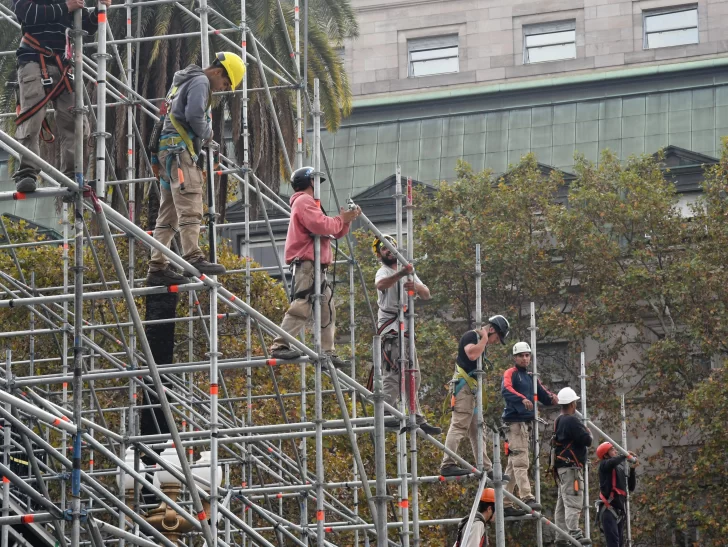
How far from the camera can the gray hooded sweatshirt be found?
14.7m

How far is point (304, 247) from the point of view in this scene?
15.6 metres

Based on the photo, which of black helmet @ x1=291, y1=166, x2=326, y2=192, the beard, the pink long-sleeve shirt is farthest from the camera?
the beard

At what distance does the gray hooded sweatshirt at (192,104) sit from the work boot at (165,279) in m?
1.33

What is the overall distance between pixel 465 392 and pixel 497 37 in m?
38.0

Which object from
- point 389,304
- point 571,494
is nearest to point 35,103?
point 389,304

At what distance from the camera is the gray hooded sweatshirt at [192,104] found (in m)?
14.7

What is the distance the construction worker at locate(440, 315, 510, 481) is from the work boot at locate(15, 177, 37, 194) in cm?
694

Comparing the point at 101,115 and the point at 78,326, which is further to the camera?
the point at 101,115

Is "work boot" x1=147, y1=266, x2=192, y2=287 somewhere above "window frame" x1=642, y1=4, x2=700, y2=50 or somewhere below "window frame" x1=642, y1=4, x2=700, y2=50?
below

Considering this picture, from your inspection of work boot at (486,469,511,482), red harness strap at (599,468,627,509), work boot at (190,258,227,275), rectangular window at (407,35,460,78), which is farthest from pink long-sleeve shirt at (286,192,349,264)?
rectangular window at (407,35,460,78)

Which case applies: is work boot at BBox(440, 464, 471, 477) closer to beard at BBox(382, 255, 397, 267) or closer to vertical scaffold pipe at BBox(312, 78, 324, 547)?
beard at BBox(382, 255, 397, 267)

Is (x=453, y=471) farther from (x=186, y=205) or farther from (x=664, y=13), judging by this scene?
(x=664, y=13)

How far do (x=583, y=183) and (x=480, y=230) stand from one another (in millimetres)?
2905

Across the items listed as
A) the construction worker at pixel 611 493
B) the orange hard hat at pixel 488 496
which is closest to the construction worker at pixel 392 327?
the orange hard hat at pixel 488 496
